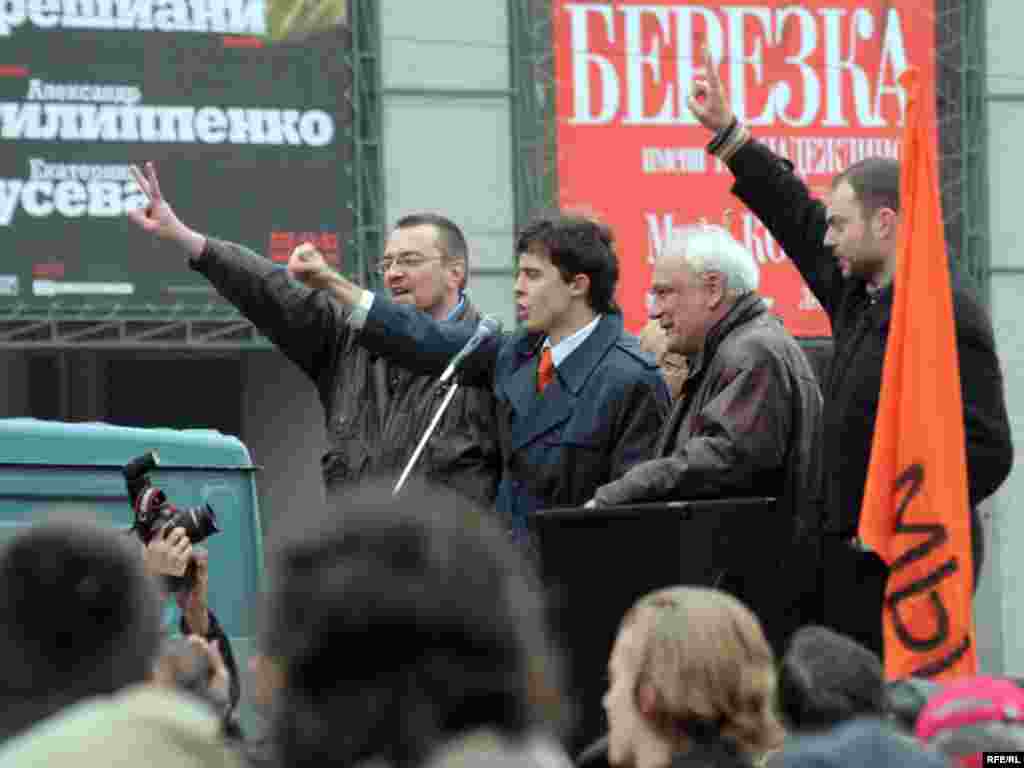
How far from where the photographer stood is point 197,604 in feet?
18.7

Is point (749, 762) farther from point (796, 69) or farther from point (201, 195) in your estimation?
point (796, 69)

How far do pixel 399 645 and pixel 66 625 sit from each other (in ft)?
2.28

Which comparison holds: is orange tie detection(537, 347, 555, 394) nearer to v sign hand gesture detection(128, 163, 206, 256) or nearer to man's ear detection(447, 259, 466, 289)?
man's ear detection(447, 259, 466, 289)

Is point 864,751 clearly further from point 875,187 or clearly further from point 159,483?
point 159,483

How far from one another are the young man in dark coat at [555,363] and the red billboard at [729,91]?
391 inches

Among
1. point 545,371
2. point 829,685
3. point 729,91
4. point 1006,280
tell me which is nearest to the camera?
point 829,685

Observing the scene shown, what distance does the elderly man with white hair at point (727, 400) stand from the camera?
518 centimetres

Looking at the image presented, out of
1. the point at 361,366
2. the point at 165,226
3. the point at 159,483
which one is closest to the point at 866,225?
the point at 361,366

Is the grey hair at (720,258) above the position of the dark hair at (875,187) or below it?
below

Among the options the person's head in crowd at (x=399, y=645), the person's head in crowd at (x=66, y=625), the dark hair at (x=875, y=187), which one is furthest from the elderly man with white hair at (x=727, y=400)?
the person's head in crowd at (x=399, y=645)

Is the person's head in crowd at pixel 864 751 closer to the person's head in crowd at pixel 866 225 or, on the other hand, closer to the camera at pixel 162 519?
the person's head in crowd at pixel 866 225

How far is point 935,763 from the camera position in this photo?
2250 millimetres

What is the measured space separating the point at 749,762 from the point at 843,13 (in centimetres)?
1339

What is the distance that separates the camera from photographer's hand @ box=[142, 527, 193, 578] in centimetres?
565
